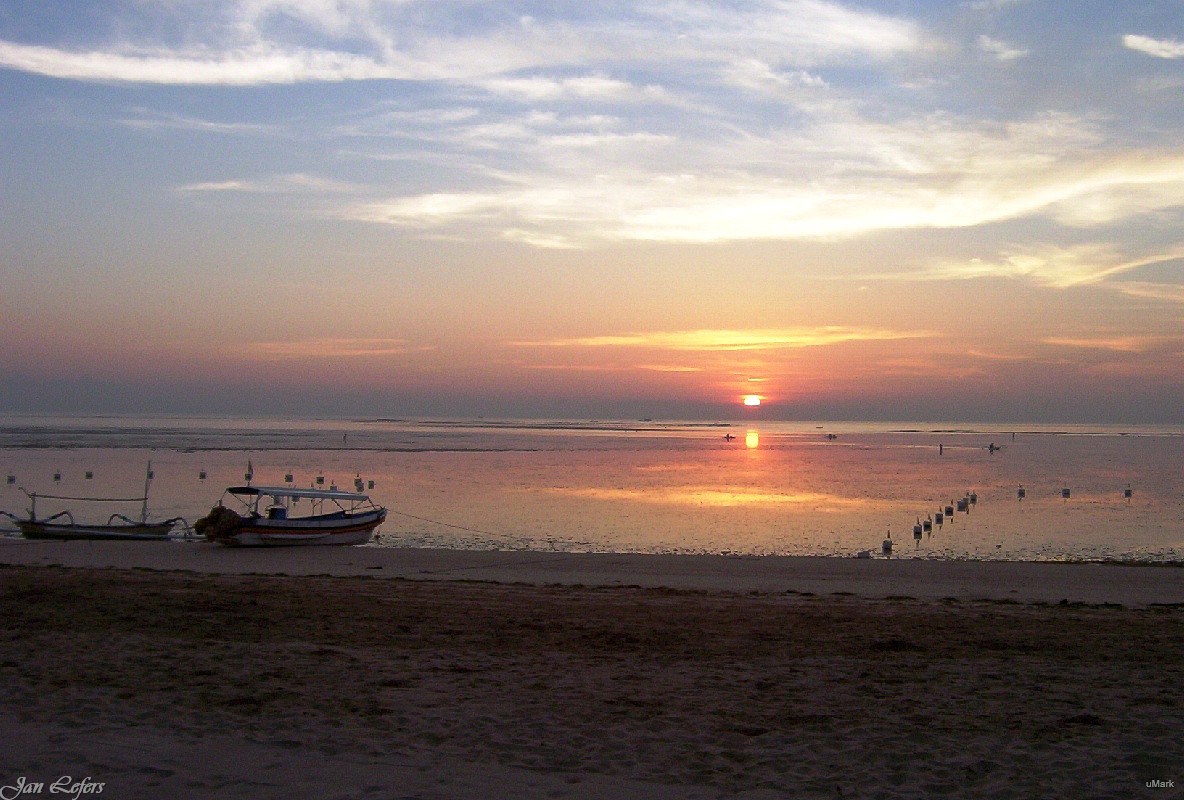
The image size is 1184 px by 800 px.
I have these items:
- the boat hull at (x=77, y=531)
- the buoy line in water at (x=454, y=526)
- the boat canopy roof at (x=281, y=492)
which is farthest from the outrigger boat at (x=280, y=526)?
the buoy line in water at (x=454, y=526)

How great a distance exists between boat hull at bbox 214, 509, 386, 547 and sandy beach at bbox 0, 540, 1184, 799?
11410 millimetres

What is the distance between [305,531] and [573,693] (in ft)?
72.5

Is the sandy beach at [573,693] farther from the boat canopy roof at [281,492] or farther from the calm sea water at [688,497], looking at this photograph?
the calm sea water at [688,497]

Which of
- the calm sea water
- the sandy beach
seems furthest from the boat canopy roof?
the sandy beach

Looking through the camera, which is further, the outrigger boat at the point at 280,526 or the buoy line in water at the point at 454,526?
the buoy line in water at the point at 454,526

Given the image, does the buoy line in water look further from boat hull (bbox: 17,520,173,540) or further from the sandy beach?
the sandy beach

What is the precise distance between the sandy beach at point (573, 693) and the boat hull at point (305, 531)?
1141cm

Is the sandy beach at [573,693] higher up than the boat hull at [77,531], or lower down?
higher up

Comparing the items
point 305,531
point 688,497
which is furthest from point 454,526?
point 688,497

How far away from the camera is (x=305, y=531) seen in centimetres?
2934

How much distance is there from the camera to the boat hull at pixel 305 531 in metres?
27.8

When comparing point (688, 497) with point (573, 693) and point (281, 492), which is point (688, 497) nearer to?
point (281, 492)

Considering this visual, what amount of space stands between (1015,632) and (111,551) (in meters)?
22.2

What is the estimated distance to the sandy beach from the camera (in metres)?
6.91
